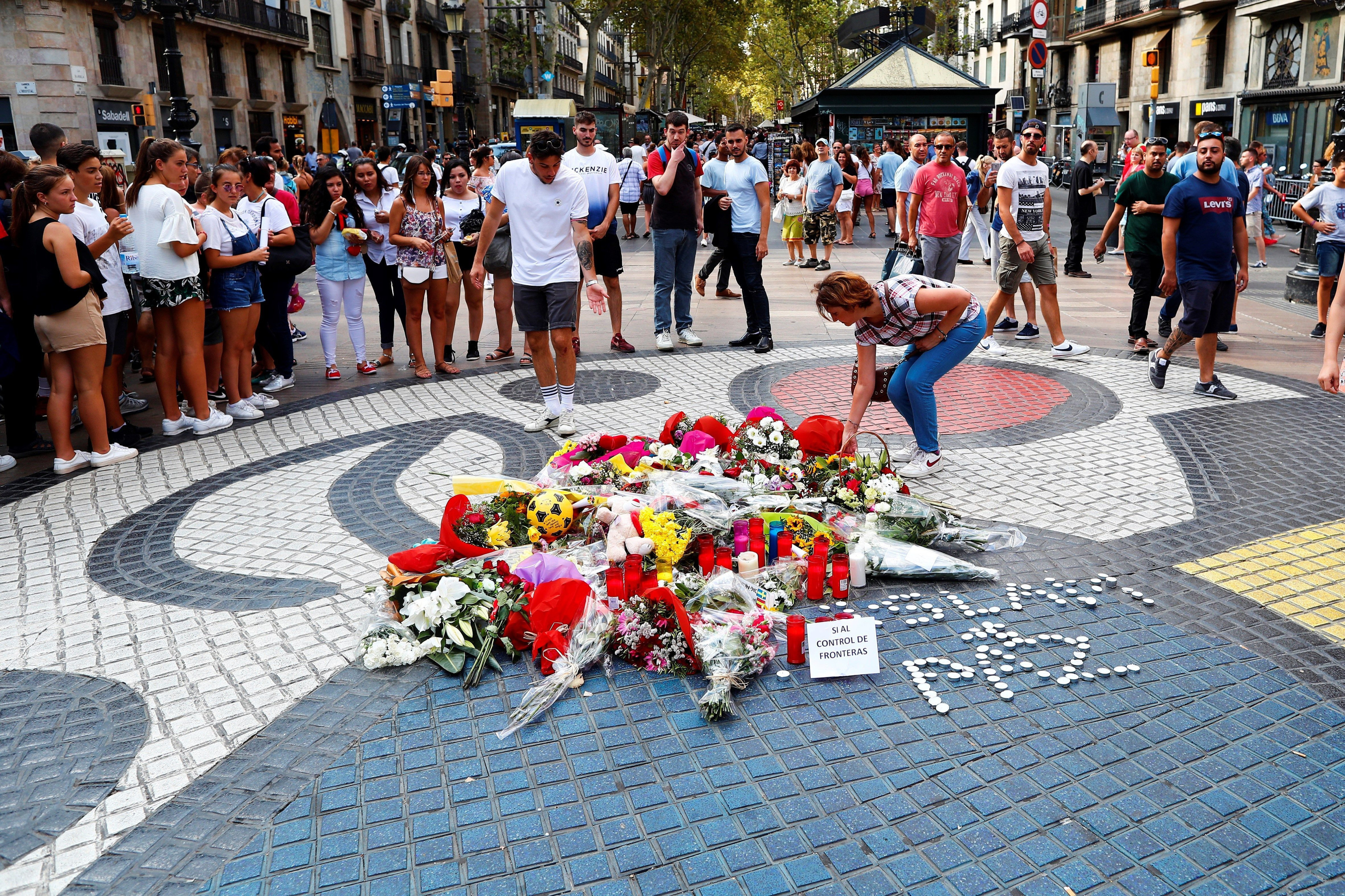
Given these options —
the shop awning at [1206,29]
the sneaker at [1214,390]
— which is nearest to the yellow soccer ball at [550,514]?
the sneaker at [1214,390]

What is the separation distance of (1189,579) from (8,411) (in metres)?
7.00

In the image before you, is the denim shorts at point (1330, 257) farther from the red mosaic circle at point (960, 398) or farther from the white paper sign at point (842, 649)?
the white paper sign at point (842, 649)

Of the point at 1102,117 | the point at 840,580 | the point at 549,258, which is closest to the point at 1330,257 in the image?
the point at 549,258

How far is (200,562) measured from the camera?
4.79 metres

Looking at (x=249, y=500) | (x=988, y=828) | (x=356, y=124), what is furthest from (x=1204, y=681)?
(x=356, y=124)

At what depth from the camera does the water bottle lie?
6582mm

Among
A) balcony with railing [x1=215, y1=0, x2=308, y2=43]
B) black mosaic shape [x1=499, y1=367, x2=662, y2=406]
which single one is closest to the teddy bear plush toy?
black mosaic shape [x1=499, y1=367, x2=662, y2=406]

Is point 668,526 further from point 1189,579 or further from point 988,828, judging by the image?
point 1189,579

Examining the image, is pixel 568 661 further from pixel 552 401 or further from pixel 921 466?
pixel 552 401

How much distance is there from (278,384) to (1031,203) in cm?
661

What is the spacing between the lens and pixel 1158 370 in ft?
24.6

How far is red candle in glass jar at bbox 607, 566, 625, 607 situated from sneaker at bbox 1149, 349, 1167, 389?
521 cm

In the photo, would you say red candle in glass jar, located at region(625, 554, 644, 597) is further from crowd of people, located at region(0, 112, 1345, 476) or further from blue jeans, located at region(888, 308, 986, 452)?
blue jeans, located at region(888, 308, 986, 452)

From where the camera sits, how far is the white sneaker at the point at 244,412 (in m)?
7.34
